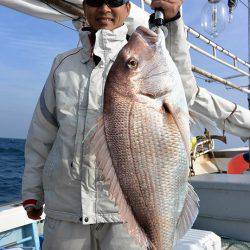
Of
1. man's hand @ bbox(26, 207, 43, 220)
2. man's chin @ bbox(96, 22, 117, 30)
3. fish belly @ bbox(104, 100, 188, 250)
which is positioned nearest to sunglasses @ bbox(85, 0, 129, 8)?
man's chin @ bbox(96, 22, 117, 30)

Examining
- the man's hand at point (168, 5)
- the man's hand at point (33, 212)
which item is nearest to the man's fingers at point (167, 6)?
the man's hand at point (168, 5)

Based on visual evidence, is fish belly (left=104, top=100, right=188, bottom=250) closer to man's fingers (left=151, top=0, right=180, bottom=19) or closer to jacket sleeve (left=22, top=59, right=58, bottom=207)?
man's fingers (left=151, top=0, right=180, bottom=19)

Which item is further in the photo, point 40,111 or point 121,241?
point 40,111

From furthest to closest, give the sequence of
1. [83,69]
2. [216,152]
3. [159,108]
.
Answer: [216,152] < [83,69] < [159,108]

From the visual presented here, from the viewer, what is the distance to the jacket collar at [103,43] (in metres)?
2.43

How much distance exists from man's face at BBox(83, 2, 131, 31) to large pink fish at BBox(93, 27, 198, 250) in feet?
2.13

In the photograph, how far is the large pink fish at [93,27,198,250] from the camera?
5.99 ft

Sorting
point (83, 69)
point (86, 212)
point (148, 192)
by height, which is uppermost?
point (83, 69)

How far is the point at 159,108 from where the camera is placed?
1821 millimetres

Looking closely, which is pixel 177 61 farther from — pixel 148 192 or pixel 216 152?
pixel 216 152

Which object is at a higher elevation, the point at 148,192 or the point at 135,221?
the point at 148,192

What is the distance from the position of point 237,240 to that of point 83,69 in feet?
11.2

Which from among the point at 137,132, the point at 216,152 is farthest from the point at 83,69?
the point at 216,152

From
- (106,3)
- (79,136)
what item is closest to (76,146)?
(79,136)
